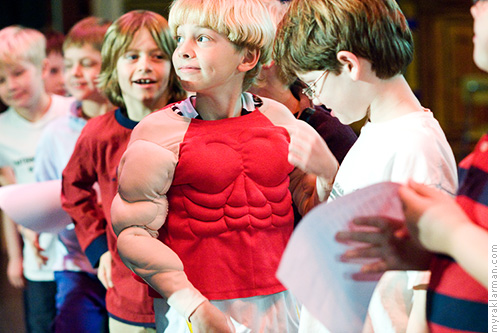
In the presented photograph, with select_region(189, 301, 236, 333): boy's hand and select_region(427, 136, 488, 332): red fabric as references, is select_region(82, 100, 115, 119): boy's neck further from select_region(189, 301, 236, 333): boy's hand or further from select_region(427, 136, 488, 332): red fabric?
select_region(427, 136, 488, 332): red fabric

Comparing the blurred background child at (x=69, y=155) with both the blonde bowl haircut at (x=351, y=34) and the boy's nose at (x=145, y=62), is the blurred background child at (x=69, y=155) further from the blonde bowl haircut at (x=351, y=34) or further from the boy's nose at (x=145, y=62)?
the blonde bowl haircut at (x=351, y=34)

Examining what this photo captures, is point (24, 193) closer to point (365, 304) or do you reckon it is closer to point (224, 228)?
point (224, 228)

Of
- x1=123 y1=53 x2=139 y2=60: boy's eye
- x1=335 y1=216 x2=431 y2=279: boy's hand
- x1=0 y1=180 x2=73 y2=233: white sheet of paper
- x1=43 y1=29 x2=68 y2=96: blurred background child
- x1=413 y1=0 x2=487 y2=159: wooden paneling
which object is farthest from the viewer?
x1=413 y1=0 x2=487 y2=159: wooden paneling

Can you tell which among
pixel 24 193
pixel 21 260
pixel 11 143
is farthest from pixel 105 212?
pixel 21 260

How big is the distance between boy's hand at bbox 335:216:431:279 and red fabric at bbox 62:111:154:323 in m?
0.82

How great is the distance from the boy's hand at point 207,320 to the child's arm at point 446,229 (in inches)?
15.6

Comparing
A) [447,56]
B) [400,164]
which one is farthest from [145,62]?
[447,56]

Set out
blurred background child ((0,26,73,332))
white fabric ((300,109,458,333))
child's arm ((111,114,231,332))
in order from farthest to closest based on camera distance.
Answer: blurred background child ((0,26,73,332)), child's arm ((111,114,231,332)), white fabric ((300,109,458,333))

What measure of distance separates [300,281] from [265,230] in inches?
13.0

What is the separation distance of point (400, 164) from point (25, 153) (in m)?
1.53

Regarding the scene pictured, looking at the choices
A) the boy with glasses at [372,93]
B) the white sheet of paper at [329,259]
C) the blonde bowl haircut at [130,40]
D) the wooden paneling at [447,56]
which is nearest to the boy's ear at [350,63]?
the boy with glasses at [372,93]

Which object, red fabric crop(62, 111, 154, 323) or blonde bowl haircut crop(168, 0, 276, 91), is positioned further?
red fabric crop(62, 111, 154, 323)

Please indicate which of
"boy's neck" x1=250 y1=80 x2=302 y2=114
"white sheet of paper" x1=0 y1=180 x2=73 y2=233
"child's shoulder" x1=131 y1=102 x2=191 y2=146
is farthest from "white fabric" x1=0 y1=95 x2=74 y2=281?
"child's shoulder" x1=131 y1=102 x2=191 y2=146

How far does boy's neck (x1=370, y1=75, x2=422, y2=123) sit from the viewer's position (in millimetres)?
1036
